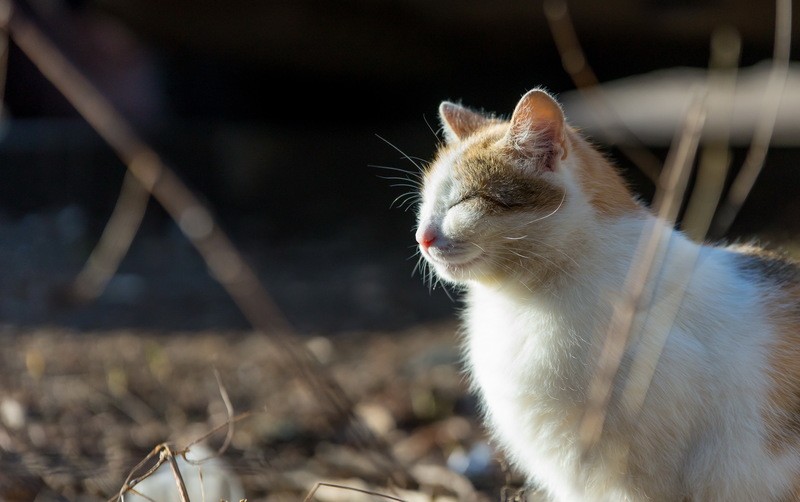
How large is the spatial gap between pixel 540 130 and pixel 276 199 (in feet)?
15.6

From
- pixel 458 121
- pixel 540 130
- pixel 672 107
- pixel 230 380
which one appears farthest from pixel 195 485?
pixel 672 107

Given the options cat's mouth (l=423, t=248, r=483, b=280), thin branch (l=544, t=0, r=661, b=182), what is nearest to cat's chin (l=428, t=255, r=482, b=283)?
cat's mouth (l=423, t=248, r=483, b=280)

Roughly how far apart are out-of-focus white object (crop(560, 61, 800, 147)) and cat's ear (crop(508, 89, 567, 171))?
2638 mm

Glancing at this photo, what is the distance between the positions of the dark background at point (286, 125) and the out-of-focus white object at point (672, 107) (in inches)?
8.8

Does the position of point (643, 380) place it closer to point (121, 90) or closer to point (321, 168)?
point (321, 168)

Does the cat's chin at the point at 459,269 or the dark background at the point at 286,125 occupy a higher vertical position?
the cat's chin at the point at 459,269

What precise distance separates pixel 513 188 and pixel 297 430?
1.55 metres

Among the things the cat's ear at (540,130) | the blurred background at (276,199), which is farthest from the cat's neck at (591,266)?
the blurred background at (276,199)

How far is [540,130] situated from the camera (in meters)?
1.75

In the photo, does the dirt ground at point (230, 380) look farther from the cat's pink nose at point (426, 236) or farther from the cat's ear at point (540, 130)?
the cat's ear at point (540, 130)

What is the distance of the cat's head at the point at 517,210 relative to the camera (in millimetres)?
1765

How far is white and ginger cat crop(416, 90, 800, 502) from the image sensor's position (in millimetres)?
1688

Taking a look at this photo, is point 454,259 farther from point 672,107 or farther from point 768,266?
point 672,107

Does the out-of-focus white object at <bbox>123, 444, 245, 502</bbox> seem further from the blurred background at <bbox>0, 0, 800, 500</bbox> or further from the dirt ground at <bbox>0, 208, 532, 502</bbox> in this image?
the blurred background at <bbox>0, 0, 800, 500</bbox>
